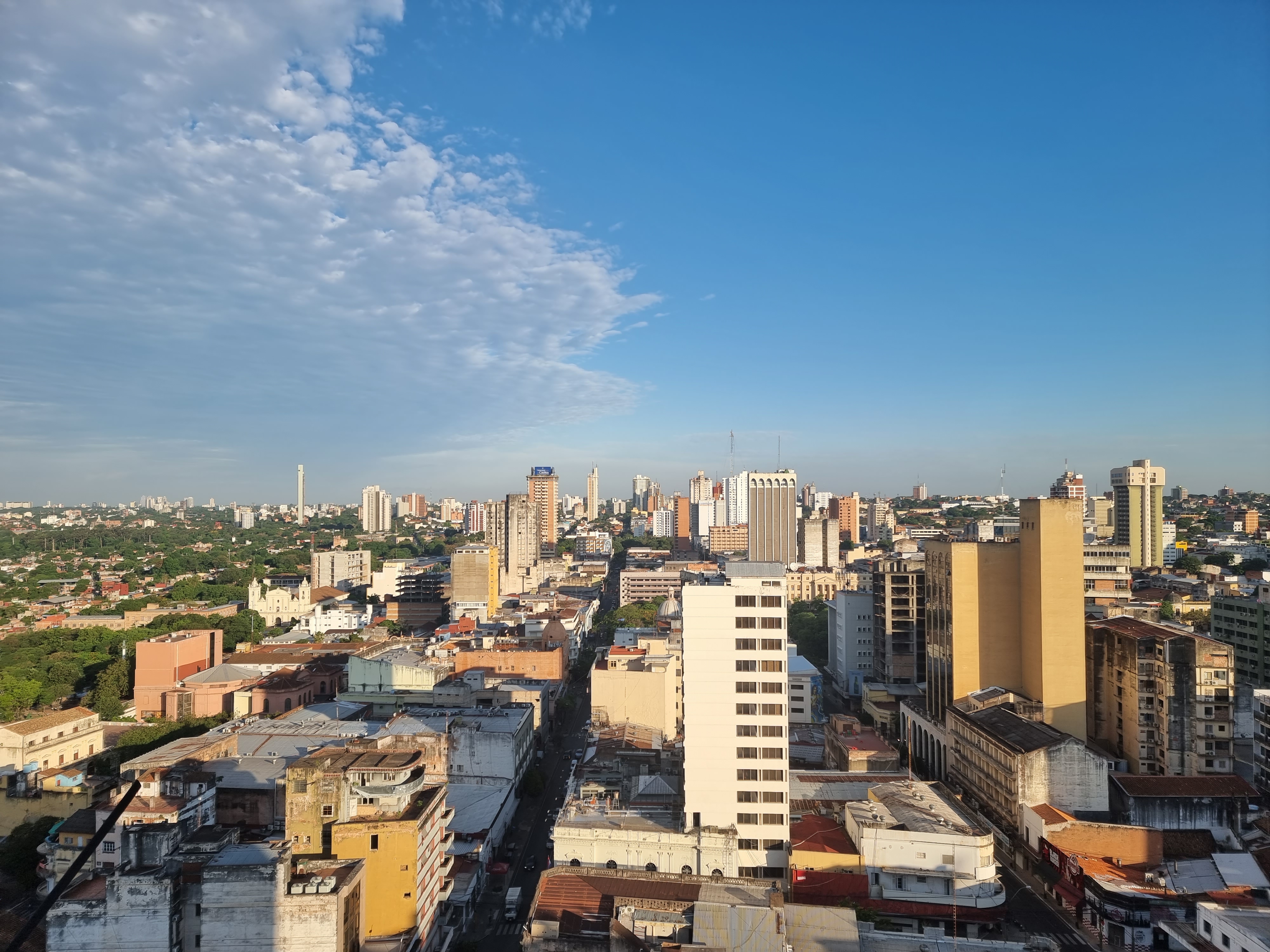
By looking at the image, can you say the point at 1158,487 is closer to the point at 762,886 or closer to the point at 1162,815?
the point at 1162,815

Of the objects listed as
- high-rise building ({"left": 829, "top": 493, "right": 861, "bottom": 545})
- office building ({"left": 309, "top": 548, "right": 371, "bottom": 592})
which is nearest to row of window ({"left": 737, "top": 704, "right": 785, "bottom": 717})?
office building ({"left": 309, "top": 548, "right": 371, "bottom": 592})

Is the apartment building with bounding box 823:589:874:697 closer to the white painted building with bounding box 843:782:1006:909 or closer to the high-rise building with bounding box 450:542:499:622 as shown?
the white painted building with bounding box 843:782:1006:909

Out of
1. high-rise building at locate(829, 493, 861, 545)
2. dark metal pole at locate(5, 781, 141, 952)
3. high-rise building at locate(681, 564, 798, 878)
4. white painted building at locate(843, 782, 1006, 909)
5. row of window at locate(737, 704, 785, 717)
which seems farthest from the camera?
high-rise building at locate(829, 493, 861, 545)

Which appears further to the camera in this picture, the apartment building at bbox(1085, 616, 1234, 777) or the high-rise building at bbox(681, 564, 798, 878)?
the apartment building at bbox(1085, 616, 1234, 777)

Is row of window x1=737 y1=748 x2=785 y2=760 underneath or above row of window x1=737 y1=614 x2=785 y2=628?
underneath

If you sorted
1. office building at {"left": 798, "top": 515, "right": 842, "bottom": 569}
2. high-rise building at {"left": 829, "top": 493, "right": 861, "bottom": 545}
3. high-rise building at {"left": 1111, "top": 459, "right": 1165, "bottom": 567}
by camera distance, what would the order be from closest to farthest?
high-rise building at {"left": 1111, "top": 459, "right": 1165, "bottom": 567} < office building at {"left": 798, "top": 515, "right": 842, "bottom": 569} < high-rise building at {"left": 829, "top": 493, "right": 861, "bottom": 545}

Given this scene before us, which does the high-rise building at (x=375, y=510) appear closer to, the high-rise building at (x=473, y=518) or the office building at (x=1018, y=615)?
the high-rise building at (x=473, y=518)

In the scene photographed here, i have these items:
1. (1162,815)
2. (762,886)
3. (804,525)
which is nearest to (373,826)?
(762,886)

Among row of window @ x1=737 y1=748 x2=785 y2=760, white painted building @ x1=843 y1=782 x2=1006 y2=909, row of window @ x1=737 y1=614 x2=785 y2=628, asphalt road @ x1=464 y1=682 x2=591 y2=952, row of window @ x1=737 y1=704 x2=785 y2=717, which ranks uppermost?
row of window @ x1=737 y1=614 x2=785 y2=628
